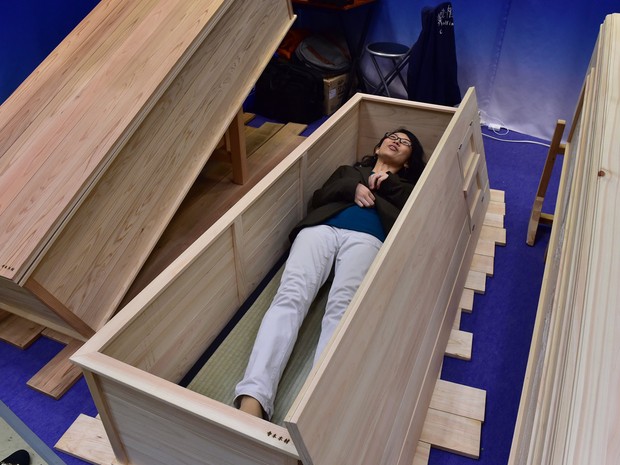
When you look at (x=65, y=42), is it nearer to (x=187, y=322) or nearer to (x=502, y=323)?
(x=187, y=322)

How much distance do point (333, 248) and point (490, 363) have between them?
81 centimetres

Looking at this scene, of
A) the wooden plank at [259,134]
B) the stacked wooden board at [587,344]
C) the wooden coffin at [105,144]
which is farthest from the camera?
the wooden plank at [259,134]

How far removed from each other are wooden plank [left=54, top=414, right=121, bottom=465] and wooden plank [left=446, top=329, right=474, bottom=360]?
1344mm

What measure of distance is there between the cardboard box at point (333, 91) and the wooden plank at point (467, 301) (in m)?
2.27

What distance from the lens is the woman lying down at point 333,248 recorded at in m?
1.66

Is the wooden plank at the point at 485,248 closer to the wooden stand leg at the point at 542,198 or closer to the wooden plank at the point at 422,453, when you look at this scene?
the wooden stand leg at the point at 542,198

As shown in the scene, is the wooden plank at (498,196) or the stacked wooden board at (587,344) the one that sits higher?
the stacked wooden board at (587,344)

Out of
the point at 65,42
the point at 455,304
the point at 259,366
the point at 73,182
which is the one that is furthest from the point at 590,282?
the point at 65,42

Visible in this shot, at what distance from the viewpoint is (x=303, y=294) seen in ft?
6.26

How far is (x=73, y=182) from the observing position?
73.6 inches

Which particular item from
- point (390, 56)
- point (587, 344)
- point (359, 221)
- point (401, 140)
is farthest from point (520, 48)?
point (587, 344)

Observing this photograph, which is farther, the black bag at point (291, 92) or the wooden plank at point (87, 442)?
the black bag at point (291, 92)

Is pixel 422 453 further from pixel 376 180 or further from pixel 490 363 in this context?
pixel 376 180

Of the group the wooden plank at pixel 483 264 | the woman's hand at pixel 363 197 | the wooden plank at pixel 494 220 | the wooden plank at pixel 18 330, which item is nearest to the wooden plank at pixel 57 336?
the wooden plank at pixel 18 330
